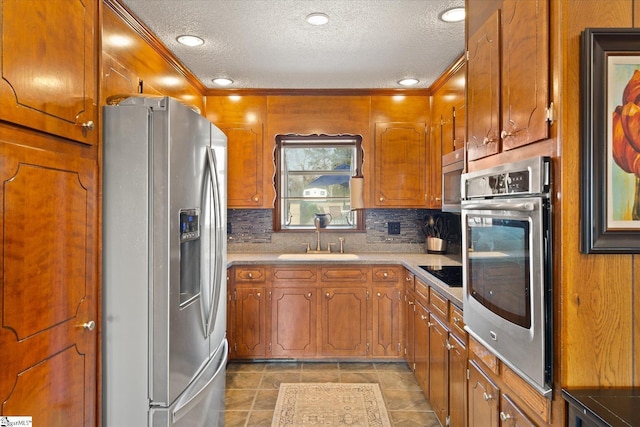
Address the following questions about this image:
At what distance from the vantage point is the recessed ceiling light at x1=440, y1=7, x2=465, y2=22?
2.30 metres

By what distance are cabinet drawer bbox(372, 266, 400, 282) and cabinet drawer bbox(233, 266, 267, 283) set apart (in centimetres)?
97

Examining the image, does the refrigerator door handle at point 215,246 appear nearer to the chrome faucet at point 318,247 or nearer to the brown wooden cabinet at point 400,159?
the chrome faucet at point 318,247

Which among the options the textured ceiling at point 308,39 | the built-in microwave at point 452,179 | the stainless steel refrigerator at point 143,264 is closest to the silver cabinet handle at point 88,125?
the stainless steel refrigerator at point 143,264

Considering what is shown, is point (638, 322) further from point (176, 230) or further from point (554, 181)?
point (176, 230)

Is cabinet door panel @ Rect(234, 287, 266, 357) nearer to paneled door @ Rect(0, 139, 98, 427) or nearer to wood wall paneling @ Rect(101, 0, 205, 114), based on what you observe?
wood wall paneling @ Rect(101, 0, 205, 114)

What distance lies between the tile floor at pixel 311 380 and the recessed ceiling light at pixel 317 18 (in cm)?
251

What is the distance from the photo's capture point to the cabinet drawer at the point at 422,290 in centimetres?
285

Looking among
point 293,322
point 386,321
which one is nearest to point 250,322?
point 293,322

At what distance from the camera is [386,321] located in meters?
3.66

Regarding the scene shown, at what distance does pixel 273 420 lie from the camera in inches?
106

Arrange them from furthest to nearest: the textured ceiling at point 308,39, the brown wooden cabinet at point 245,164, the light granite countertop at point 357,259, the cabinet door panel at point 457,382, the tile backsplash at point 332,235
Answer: the tile backsplash at point 332,235 → the brown wooden cabinet at point 245,164 → the light granite countertop at point 357,259 → the textured ceiling at point 308,39 → the cabinet door panel at point 457,382

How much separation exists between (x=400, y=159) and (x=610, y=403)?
3.04 meters

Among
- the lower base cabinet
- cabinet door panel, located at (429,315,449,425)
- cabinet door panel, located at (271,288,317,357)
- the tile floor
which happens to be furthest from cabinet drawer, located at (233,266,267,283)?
cabinet door panel, located at (429,315,449,425)

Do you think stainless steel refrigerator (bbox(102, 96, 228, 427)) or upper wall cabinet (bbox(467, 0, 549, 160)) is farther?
stainless steel refrigerator (bbox(102, 96, 228, 427))
